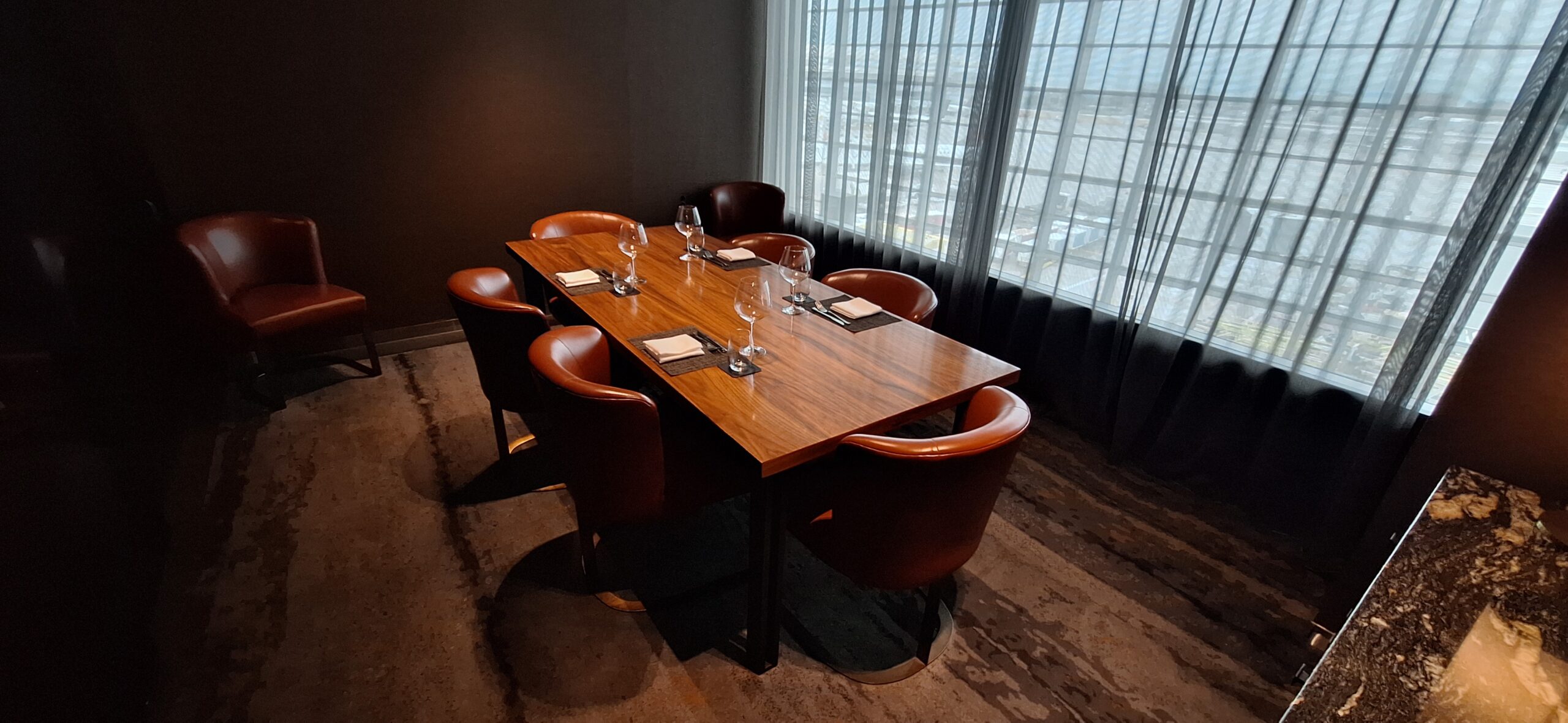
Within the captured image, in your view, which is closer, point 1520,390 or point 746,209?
point 1520,390

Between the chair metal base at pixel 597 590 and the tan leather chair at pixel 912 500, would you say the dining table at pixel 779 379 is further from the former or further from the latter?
the chair metal base at pixel 597 590

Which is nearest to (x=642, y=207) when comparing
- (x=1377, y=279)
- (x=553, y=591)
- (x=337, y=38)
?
(x=337, y=38)

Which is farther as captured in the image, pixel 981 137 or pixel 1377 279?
pixel 981 137

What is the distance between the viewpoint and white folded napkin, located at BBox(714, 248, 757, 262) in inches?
96.2

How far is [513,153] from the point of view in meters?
3.15

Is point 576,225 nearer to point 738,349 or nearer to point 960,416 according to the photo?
point 738,349

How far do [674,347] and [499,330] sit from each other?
1.84ft

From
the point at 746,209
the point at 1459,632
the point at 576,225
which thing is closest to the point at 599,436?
the point at 1459,632

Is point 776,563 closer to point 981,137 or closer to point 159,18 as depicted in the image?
point 981,137

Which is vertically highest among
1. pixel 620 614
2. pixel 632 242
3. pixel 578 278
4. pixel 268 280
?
pixel 632 242

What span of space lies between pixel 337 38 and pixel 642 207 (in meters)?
1.57

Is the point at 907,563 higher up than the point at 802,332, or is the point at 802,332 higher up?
the point at 802,332

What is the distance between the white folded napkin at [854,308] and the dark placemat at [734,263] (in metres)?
0.54

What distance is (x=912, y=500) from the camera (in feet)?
3.77
